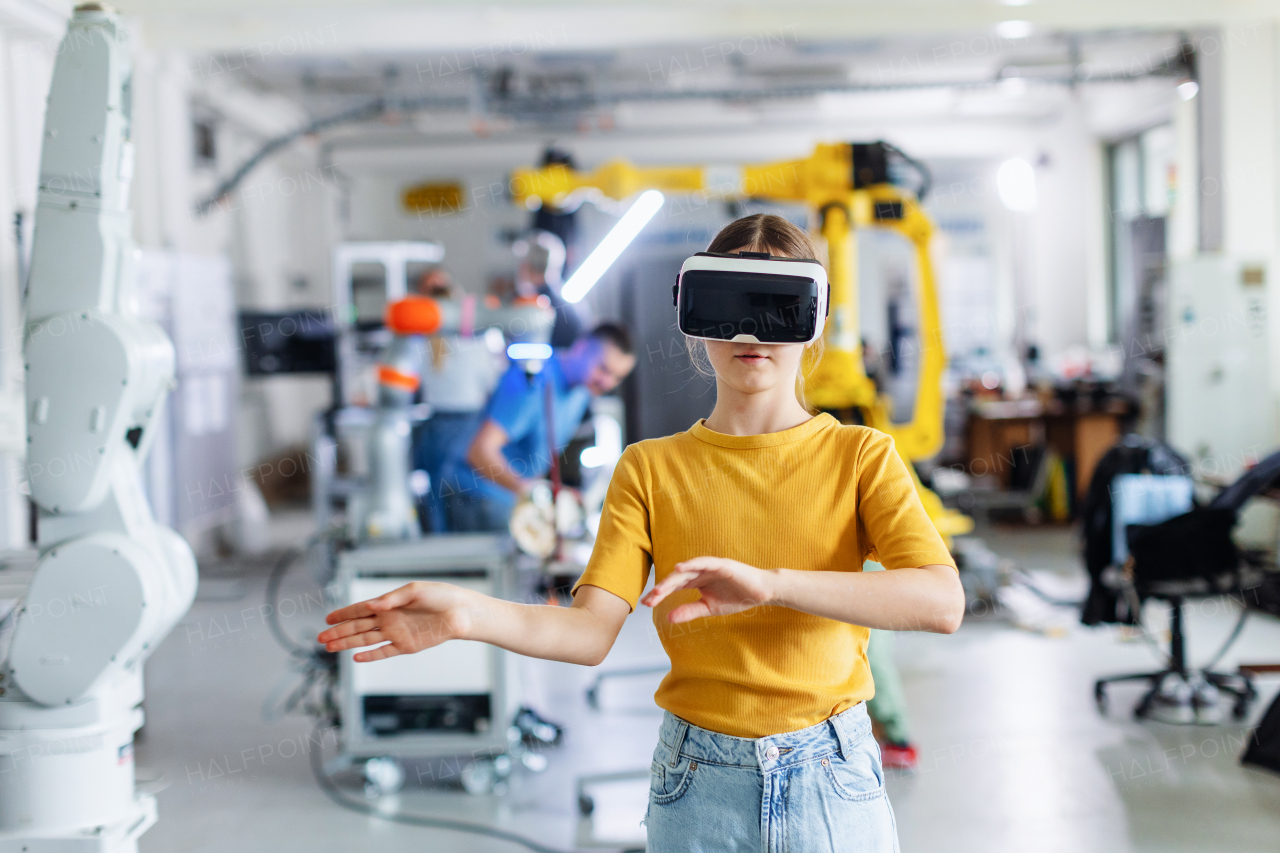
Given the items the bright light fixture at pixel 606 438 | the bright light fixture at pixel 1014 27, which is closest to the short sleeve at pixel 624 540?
the bright light fixture at pixel 606 438

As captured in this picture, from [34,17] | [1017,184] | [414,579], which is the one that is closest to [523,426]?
[414,579]

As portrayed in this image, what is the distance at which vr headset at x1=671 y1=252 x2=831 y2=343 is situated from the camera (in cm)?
100

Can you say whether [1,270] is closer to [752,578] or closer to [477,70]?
[477,70]

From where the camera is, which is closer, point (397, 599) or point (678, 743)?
point (397, 599)

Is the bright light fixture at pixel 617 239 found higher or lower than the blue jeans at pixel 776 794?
higher

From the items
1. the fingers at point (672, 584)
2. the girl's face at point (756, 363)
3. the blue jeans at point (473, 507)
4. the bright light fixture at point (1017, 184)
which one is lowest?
the blue jeans at point (473, 507)

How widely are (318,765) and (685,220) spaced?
21.1 feet

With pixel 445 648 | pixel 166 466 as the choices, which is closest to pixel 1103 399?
pixel 445 648

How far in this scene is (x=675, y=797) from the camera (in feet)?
3.46

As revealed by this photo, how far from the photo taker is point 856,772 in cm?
104

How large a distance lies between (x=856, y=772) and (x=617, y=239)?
1751mm

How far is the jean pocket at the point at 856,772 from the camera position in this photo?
1.02m

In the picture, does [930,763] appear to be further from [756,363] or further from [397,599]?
[397,599]

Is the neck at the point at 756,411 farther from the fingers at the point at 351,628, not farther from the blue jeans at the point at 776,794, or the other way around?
the fingers at the point at 351,628
